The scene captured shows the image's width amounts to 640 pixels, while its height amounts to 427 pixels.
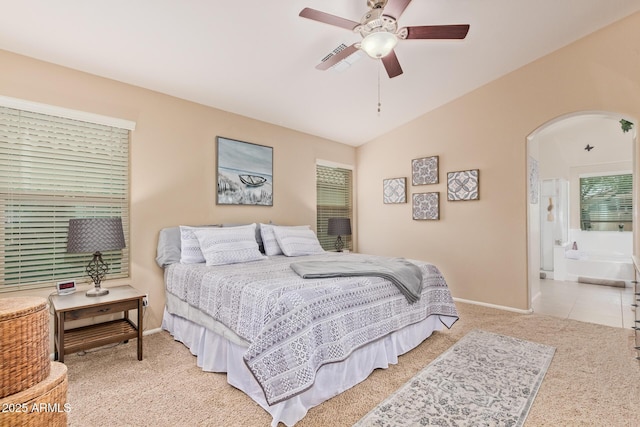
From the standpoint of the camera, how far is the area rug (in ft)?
6.03

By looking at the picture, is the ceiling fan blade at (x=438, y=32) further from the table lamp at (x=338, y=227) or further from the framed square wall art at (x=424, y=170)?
the table lamp at (x=338, y=227)

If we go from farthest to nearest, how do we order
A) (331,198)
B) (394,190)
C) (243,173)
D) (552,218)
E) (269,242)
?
(552,218) → (331,198) → (394,190) → (243,173) → (269,242)

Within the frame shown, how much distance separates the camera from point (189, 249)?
3158 mm

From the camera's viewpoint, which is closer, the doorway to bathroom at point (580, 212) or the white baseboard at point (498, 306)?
the white baseboard at point (498, 306)

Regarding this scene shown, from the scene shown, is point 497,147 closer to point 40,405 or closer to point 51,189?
point 40,405

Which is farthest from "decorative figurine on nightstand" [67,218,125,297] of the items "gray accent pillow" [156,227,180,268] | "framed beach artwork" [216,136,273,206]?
"framed beach artwork" [216,136,273,206]

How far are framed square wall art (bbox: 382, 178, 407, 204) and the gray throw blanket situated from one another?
2.25 meters

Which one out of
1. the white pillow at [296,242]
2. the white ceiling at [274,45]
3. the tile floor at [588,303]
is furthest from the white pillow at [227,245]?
the tile floor at [588,303]

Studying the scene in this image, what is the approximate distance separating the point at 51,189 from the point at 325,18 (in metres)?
2.67

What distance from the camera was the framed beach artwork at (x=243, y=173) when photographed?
150 inches

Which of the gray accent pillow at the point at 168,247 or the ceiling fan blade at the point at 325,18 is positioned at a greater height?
the ceiling fan blade at the point at 325,18

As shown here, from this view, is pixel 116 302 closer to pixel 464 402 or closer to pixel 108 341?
pixel 108 341

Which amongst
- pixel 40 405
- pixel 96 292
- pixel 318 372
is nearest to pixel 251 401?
pixel 318 372

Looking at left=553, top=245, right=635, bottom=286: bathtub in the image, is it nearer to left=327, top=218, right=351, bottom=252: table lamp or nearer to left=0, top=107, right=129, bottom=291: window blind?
left=327, top=218, right=351, bottom=252: table lamp
